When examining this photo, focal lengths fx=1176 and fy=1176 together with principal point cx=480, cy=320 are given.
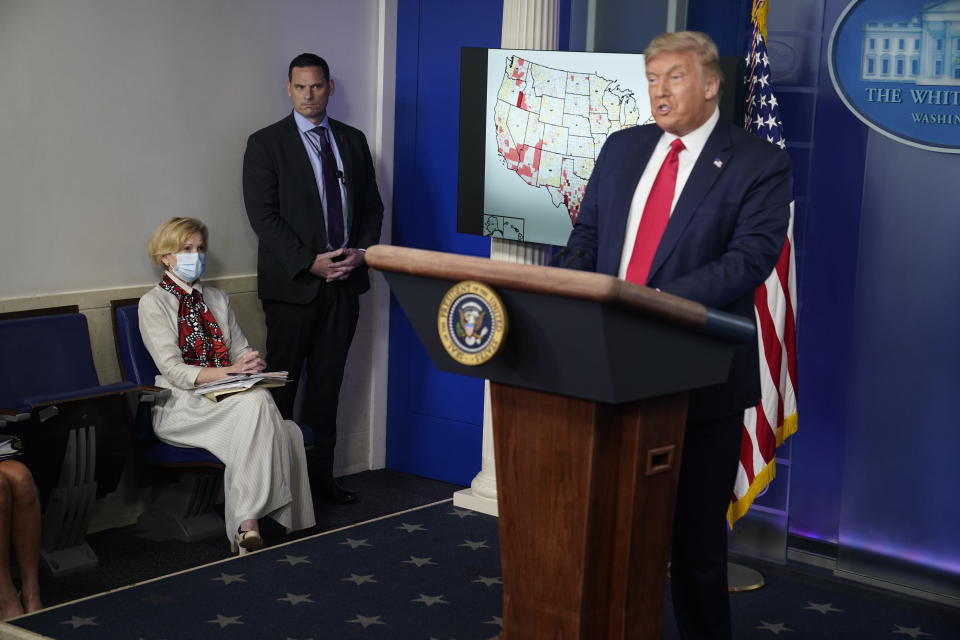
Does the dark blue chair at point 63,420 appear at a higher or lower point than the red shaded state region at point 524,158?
lower

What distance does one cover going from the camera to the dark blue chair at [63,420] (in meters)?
3.75

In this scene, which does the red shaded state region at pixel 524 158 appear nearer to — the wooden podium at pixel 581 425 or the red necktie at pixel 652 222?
the red necktie at pixel 652 222

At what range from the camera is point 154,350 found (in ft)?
14.1

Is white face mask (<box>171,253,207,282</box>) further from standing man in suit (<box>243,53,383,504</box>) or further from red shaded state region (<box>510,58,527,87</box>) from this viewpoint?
red shaded state region (<box>510,58,527,87</box>)

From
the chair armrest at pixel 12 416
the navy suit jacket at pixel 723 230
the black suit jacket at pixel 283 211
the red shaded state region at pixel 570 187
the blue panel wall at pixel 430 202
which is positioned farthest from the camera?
the blue panel wall at pixel 430 202

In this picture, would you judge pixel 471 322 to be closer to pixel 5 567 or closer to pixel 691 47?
pixel 691 47

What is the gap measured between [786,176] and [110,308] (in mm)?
2783

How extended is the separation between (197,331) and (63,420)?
72 centimetres

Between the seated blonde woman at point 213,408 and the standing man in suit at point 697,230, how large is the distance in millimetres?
1916

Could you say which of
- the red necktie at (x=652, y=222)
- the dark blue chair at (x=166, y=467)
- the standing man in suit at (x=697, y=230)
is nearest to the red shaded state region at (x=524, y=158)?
the dark blue chair at (x=166, y=467)

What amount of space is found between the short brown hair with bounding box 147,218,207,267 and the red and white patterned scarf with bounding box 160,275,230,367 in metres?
0.11

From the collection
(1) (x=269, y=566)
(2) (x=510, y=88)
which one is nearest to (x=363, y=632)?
(1) (x=269, y=566)

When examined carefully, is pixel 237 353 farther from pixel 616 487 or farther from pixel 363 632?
pixel 616 487

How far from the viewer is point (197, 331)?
14.4 feet
